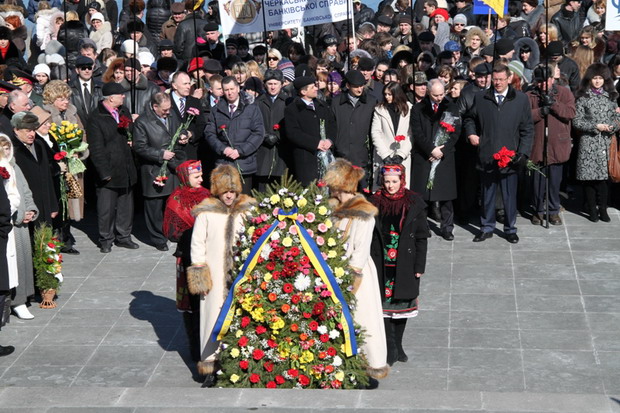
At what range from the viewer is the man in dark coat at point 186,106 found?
15.1m

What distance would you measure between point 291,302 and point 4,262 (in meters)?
3.21

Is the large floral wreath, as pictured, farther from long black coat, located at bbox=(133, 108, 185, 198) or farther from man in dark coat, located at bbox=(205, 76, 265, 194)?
long black coat, located at bbox=(133, 108, 185, 198)

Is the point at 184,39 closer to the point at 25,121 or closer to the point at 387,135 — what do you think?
the point at 387,135

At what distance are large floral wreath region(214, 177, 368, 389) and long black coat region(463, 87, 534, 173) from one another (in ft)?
16.9

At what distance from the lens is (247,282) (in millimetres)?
9891

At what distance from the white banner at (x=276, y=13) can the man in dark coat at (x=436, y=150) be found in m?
2.69

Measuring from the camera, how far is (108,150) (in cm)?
1472

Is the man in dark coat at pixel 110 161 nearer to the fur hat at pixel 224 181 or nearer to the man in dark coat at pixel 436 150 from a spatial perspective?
the man in dark coat at pixel 436 150

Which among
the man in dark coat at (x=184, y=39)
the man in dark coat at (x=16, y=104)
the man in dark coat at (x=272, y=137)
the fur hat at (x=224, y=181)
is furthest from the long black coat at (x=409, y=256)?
the man in dark coat at (x=184, y=39)

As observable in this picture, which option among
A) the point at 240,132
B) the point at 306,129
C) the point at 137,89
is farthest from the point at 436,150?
the point at 137,89

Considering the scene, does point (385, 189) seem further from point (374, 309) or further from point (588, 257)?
point (588, 257)

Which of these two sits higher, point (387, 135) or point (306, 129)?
point (306, 129)

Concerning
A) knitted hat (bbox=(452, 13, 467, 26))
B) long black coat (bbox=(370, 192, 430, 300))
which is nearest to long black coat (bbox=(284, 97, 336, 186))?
long black coat (bbox=(370, 192, 430, 300))

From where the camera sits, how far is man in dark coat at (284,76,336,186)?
48.2 ft
